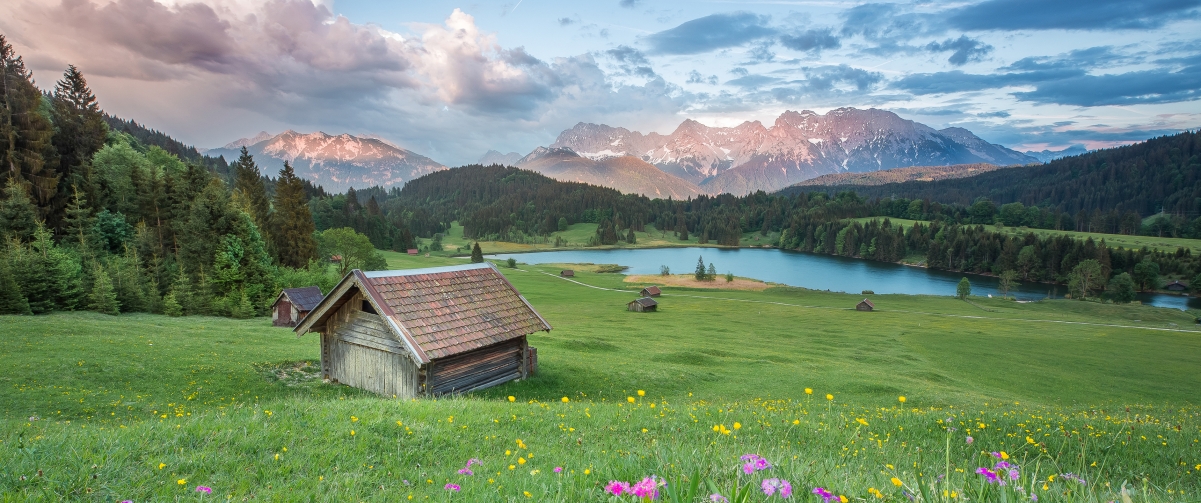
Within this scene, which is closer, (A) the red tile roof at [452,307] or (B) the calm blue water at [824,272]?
(A) the red tile roof at [452,307]

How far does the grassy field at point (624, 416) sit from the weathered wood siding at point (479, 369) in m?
0.87

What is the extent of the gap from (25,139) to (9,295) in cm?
2847

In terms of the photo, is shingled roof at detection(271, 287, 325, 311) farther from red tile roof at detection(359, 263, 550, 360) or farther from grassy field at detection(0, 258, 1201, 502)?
red tile roof at detection(359, 263, 550, 360)

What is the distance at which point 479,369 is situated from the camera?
1961 cm

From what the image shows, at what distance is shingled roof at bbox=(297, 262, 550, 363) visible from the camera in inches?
677

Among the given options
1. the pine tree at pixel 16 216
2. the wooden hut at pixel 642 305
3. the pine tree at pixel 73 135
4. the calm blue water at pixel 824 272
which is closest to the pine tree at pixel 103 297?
the pine tree at pixel 16 216

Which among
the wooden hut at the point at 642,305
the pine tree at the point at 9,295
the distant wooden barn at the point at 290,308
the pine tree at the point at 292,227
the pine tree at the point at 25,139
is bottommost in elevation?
the wooden hut at the point at 642,305

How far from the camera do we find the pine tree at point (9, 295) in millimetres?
31141

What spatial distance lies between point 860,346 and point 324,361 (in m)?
42.3

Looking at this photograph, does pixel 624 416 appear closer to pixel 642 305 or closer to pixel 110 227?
pixel 642 305

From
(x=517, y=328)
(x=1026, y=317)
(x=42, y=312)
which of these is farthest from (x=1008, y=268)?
(x=42, y=312)

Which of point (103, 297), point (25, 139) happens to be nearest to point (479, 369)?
point (103, 297)

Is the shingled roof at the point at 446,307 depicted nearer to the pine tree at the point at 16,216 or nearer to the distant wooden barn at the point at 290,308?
the distant wooden barn at the point at 290,308

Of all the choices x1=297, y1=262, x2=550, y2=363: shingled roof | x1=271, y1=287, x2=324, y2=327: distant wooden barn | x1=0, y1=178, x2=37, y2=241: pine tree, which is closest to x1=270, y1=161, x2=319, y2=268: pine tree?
x1=0, y1=178, x2=37, y2=241: pine tree
